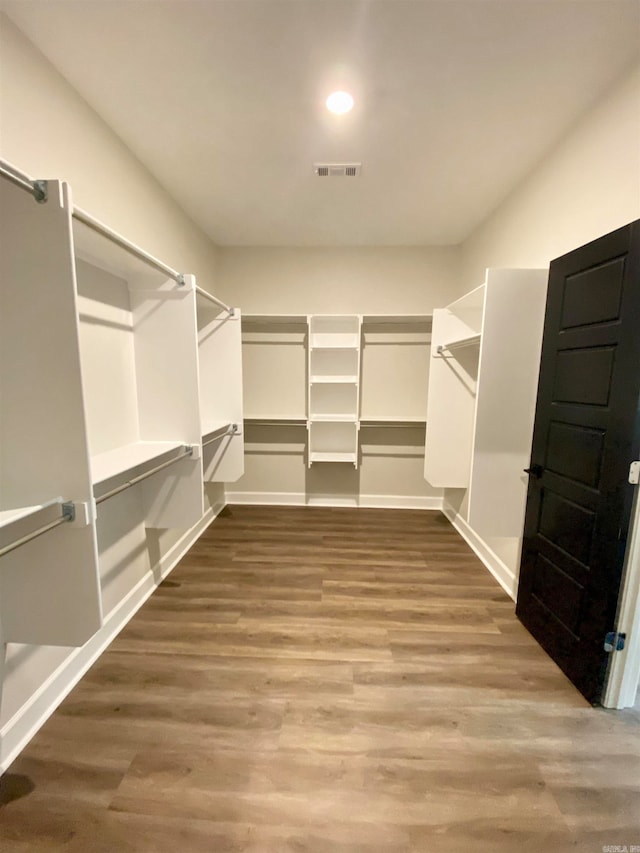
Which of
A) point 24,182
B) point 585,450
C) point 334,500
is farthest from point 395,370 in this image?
point 24,182

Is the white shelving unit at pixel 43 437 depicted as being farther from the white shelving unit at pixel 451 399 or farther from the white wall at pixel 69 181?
the white shelving unit at pixel 451 399

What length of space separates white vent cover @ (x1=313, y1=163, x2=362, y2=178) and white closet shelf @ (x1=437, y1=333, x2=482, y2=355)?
1.33 metres

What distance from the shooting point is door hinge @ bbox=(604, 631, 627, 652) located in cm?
157

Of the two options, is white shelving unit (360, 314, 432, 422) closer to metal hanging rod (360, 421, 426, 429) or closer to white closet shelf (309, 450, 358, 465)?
metal hanging rod (360, 421, 426, 429)

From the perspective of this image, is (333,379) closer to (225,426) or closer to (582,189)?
(225,426)

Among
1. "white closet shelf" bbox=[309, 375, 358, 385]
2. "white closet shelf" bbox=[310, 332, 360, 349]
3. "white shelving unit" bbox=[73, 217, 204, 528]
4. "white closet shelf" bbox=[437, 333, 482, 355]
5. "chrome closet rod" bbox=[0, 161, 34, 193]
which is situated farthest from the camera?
"white closet shelf" bbox=[310, 332, 360, 349]

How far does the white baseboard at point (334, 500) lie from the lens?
13.2 feet

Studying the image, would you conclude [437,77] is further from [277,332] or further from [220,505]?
[220,505]

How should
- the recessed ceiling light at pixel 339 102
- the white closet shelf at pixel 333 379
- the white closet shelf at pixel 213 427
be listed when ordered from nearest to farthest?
the recessed ceiling light at pixel 339 102, the white closet shelf at pixel 213 427, the white closet shelf at pixel 333 379

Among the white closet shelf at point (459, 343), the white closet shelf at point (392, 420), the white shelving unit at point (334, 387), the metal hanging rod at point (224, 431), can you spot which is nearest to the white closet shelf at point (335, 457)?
the white shelving unit at point (334, 387)

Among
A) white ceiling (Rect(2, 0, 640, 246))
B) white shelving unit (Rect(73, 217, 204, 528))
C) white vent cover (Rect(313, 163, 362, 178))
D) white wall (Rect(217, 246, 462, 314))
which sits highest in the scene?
white ceiling (Rect(2, 0, 640, 246))

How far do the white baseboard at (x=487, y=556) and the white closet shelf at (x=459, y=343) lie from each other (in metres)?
1.28

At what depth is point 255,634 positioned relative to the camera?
2076mm

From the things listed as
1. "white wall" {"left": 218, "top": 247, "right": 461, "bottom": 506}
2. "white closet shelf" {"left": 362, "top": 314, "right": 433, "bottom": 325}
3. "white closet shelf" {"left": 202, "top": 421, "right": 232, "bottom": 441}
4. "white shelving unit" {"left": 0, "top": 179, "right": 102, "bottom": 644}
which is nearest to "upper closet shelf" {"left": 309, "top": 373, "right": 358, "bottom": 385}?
"white wall" {"left": 218, "top": 247, "right": 461, "bottom": 506}
